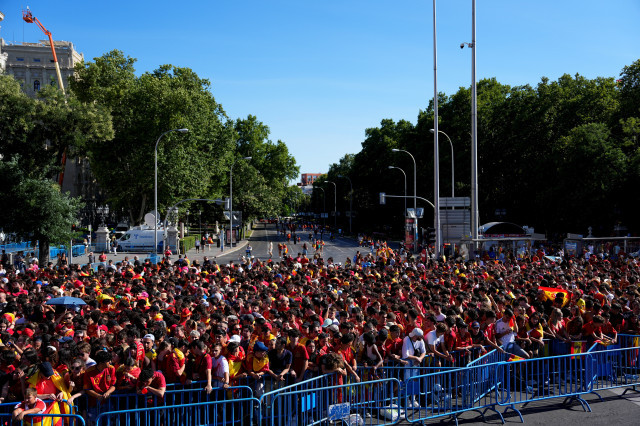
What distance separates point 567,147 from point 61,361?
146 ft

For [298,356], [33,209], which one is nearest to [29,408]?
[298,356]

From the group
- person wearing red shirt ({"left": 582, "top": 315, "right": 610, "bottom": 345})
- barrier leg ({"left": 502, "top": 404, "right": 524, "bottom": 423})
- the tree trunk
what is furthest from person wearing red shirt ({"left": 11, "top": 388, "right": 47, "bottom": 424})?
the tree trunk

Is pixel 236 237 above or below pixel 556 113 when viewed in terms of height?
below

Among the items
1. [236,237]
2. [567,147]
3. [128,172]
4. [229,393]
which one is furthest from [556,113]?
[229,393]

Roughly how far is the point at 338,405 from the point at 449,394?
66.2 inches

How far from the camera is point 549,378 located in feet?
28.6

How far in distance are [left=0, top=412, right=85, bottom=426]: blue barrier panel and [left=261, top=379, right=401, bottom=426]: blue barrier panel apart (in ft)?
6.89

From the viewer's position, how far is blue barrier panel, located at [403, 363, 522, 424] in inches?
306

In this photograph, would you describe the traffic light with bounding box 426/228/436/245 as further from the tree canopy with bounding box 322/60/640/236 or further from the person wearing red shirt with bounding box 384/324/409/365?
the person wearing red shirt with bounding box 384/324/409/365

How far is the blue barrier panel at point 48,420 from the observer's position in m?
5.99

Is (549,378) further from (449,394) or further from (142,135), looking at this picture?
(142,135)

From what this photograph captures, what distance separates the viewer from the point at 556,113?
50.0 m

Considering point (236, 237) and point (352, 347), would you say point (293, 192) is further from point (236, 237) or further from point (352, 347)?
point (352, 347)

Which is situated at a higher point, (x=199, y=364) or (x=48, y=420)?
(x=199, y=364)
